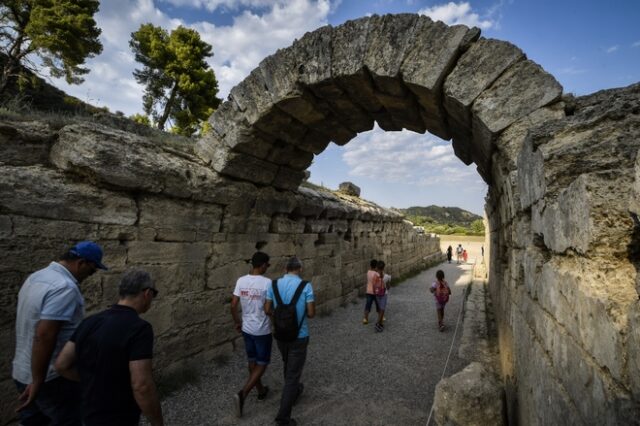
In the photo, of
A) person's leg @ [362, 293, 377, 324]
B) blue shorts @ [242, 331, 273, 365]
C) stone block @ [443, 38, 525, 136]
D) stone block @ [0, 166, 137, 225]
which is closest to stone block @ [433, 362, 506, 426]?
blue shorts @ [242, 331, 273, 365]

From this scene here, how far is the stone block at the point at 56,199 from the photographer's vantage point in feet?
10.5

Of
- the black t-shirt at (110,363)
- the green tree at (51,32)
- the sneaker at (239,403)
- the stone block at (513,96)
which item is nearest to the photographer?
the black t-shirt at (110,363)

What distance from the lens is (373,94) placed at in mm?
4332

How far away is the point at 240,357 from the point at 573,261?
4.87 m

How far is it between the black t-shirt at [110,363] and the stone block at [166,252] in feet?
7.00

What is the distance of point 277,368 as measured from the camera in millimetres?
5047

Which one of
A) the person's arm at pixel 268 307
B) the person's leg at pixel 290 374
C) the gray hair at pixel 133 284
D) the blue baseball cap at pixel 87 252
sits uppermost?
the blue baseball cap at pixel 87 252

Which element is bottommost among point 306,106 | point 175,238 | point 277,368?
point 277,368

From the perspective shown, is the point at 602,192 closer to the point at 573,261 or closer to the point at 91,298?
the point at 573,261

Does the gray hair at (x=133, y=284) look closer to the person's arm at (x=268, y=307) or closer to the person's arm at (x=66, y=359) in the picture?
the person's arm at (x=66, y=359)

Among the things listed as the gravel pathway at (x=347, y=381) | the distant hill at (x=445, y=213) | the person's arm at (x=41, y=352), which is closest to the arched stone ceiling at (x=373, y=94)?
the gravel pathway at (x=347, y=381)

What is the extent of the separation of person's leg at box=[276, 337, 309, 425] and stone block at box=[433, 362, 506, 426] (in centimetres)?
136

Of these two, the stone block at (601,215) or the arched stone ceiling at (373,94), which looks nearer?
the stone block at (601,215)

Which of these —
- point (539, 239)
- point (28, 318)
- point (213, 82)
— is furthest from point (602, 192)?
point (213, 82)
